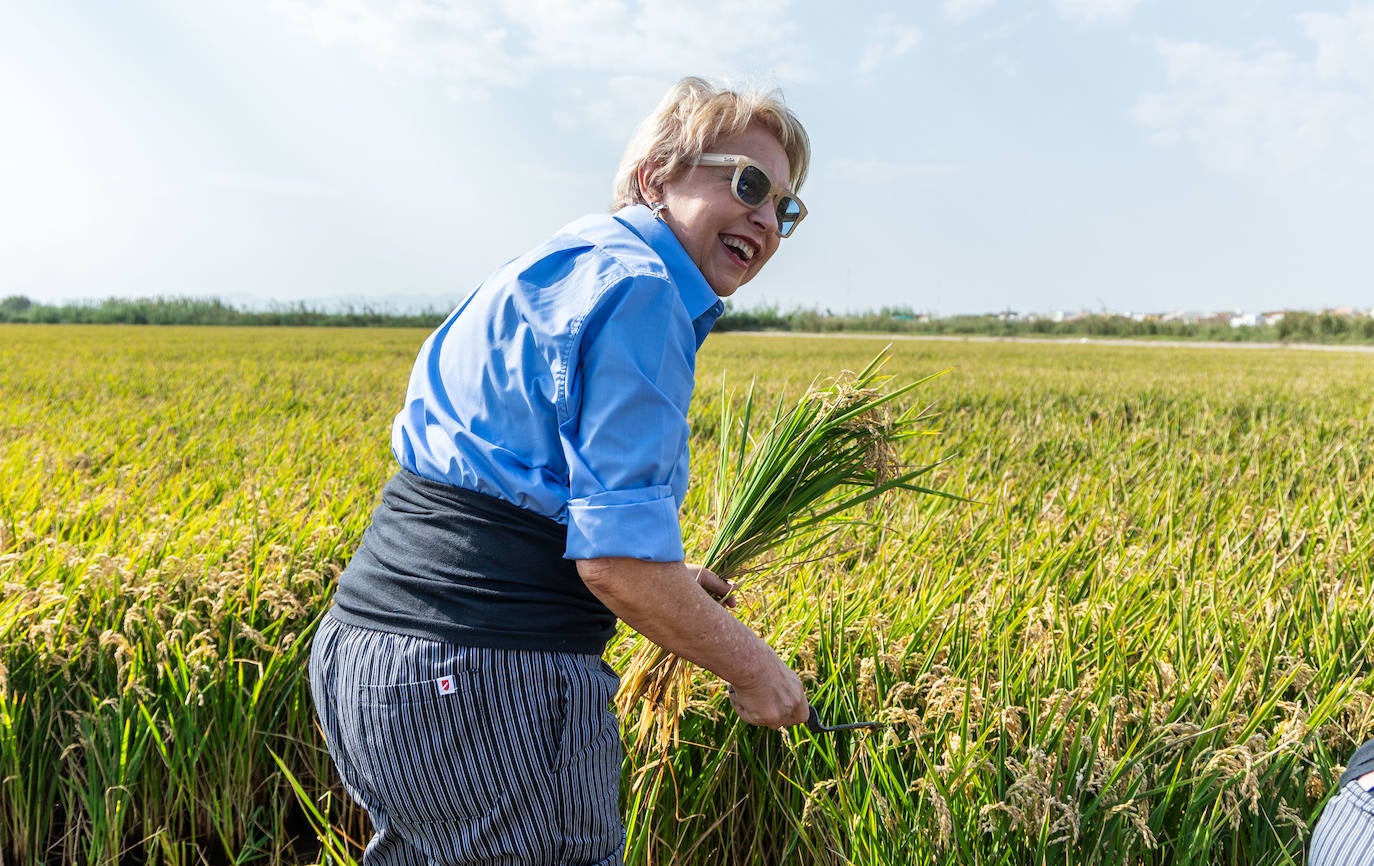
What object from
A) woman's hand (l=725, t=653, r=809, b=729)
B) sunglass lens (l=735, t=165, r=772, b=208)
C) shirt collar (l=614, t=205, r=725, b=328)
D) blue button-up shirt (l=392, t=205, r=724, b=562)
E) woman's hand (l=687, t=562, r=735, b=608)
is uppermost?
sunglass lens (l=735, t=165, r=772, b=208)

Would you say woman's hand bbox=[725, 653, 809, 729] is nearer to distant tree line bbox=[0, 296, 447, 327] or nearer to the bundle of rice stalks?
the bundle of rice stalks

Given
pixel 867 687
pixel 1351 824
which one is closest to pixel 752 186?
pixel 867 687

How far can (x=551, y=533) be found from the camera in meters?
1.24

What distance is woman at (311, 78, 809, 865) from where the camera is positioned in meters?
1.10

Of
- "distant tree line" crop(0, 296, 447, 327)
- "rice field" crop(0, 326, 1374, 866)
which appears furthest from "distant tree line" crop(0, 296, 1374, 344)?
"rice field" crop(0, 326, 1374, 866)

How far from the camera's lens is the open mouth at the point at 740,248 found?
1388mm

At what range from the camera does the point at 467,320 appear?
4.14 feet

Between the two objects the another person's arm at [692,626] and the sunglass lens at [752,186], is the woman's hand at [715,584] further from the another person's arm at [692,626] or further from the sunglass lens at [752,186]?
the sunglass lens at [752,186]

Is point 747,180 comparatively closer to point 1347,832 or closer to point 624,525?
point 624,525

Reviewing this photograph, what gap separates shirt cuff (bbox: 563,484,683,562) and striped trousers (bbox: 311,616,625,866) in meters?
0.27

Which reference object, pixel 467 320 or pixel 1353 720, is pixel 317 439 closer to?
pixel 467 320

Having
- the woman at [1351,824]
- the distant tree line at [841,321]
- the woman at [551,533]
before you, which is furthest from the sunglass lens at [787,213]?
the distant tree line at [841,321]

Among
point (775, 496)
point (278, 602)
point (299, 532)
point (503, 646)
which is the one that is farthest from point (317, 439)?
point (503, 646)

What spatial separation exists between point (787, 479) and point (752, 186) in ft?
2.22
